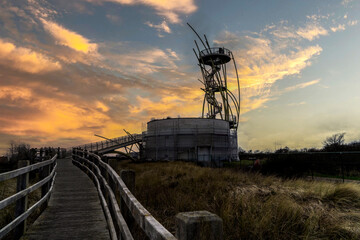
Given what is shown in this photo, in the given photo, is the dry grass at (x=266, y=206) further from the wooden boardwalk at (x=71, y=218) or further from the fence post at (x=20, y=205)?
the fence post at (x=20, y=205)

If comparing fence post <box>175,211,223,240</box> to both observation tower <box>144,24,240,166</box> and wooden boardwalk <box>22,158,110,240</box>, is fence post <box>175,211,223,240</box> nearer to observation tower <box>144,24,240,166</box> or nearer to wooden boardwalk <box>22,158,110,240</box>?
wooden boardwalk <box>22,158,110,240</box>

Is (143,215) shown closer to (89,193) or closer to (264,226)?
(264,226)

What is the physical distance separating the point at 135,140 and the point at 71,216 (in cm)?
4039

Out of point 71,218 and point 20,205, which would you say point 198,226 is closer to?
point 20,205

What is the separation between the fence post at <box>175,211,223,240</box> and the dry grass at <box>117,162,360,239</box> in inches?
167

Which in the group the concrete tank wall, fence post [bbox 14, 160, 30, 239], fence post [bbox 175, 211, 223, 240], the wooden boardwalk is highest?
the concrete tank wall

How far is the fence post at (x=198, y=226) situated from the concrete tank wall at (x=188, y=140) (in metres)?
36.5

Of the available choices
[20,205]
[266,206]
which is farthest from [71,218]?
[266,206]

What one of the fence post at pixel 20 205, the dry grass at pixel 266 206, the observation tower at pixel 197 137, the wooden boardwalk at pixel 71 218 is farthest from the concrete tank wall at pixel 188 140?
the fence post at pixel 20 205

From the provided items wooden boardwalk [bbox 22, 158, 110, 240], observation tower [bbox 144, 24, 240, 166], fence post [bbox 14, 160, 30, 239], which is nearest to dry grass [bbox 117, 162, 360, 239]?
wooden boardwalk [bbox 22, 158, 110, 240]

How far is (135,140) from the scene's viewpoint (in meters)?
47.3

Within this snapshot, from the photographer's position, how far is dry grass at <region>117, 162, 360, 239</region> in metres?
5.98

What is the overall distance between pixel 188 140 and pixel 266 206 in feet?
109

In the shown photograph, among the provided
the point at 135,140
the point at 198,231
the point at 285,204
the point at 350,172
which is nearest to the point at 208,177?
the point at 285,204
